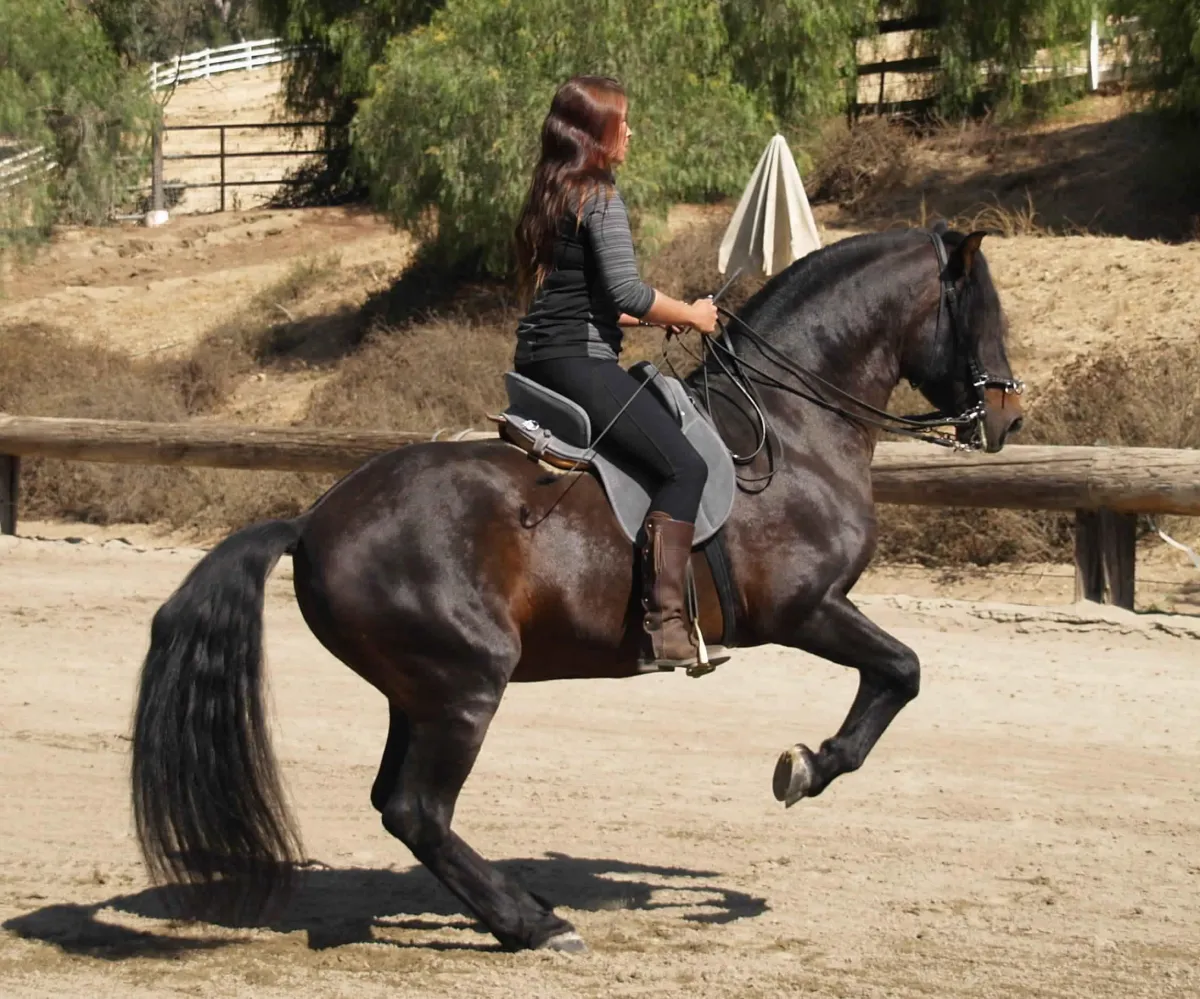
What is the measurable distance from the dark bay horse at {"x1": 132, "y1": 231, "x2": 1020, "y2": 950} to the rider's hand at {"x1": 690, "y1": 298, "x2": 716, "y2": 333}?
0.42m

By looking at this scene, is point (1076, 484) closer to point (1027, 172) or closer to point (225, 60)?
point (1027, 172)

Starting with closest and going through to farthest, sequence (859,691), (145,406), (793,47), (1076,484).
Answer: (859,691) < (1076,484) < (145,406) < (793,47)

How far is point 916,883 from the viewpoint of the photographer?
6.09 metres

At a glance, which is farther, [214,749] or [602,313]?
[602,313]

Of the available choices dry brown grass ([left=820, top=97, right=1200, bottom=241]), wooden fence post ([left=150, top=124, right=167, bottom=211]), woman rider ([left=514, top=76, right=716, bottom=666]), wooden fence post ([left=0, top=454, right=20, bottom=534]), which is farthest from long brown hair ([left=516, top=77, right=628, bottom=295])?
wooden fence post ([left=150, top=124, right=167, bottom=211])

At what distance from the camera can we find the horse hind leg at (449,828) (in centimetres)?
527

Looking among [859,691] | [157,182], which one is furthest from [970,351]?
[157,182]

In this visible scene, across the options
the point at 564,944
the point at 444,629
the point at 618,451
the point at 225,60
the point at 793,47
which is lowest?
the point at 564,944

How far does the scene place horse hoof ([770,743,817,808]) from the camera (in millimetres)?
5473

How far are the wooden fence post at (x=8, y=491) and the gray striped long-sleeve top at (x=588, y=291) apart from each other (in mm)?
11236

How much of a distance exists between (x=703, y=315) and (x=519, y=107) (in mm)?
15872

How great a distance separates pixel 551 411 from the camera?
548 centimetres

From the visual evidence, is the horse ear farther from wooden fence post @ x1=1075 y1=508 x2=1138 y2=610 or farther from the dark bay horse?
wooden fence post @ x1=1075 y1=508 x2=1138 y2=610

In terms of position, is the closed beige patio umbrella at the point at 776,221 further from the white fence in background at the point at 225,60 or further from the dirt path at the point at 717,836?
the white fence in background at the point at 225,60
